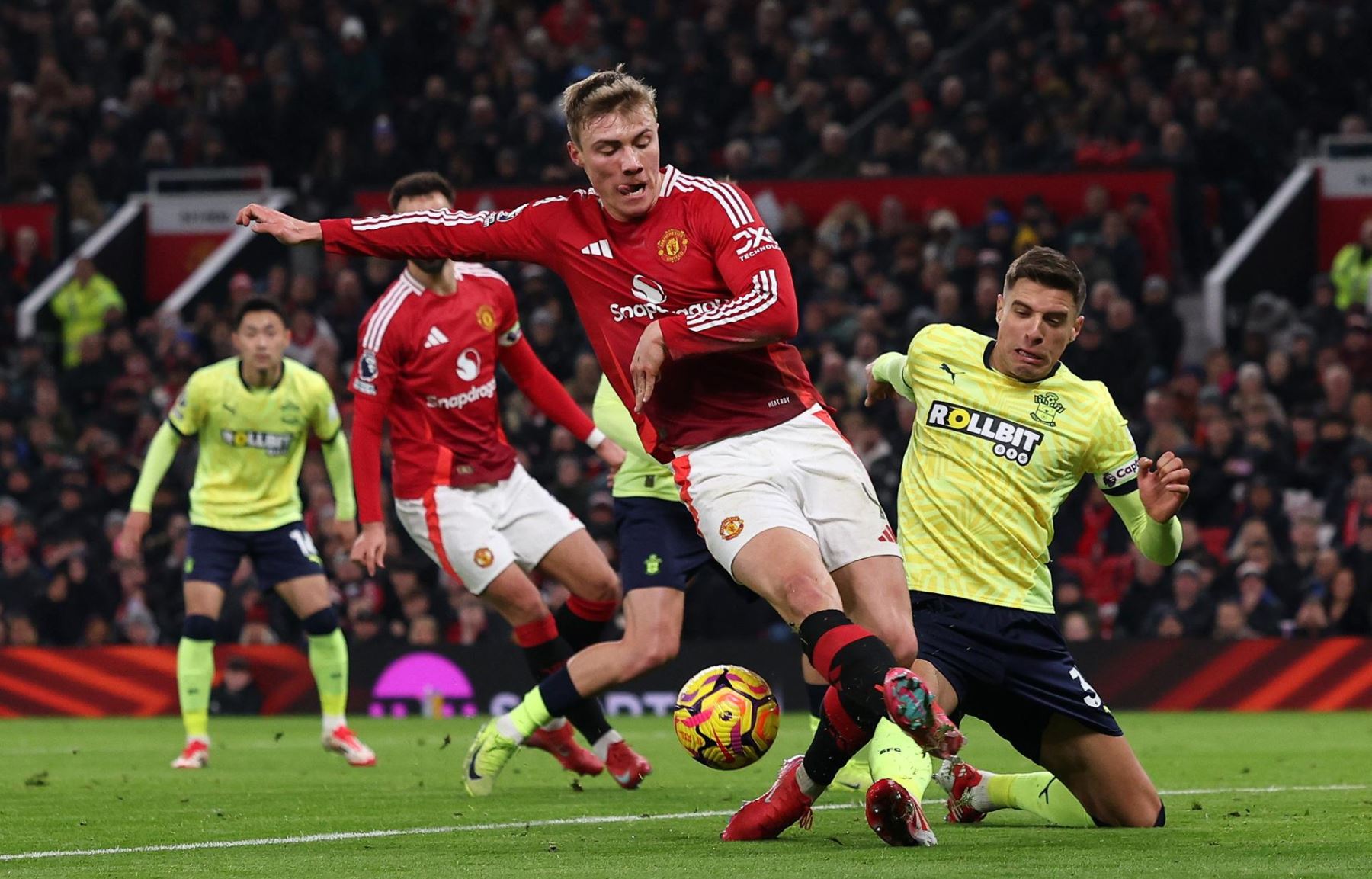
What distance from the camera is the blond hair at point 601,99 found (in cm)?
653

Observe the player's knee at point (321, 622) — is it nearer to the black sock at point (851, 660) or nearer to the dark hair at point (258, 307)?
the dark hair at point (258, 307)

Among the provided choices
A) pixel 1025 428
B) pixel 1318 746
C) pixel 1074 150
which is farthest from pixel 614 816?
pixel 1074 150

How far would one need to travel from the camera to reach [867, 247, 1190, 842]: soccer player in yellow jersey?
6.91m

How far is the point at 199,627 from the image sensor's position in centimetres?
1132

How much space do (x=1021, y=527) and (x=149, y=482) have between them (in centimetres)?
594

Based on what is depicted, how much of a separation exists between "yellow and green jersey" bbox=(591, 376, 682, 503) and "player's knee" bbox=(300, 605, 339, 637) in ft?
8.41

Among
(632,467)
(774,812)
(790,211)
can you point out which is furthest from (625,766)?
(790,211)

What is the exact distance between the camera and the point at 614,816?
→ 25.3 feet

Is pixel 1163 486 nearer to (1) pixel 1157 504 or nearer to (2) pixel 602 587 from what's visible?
(1) pixel 1157 504

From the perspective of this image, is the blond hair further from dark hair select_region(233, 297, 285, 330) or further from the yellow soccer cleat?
dark hair select_region(233, 297, 285, 330)

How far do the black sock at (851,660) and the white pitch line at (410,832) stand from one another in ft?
5.37

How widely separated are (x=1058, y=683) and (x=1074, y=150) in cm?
1339

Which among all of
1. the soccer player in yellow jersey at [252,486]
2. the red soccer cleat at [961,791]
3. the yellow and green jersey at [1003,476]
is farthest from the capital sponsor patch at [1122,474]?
the soccer player in yellow jersey at [252,486]

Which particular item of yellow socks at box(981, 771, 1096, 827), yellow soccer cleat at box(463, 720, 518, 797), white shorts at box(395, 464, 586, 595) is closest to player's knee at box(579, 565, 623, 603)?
white shorts at box(395, 464, 586, 595)
